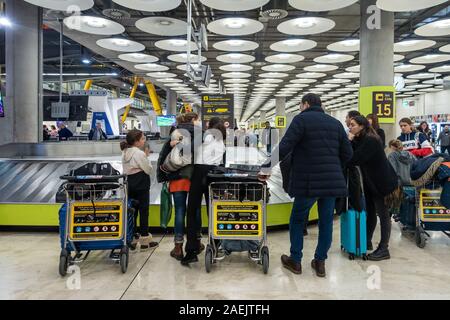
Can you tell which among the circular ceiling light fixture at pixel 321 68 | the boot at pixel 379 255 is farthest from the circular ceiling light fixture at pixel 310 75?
the boot at pixel 379 255

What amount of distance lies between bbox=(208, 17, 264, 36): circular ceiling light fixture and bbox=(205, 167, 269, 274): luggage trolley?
6.52m

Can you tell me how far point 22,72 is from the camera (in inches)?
352

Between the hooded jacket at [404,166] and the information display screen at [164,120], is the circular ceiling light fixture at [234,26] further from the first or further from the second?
the information display screen at [164,120]

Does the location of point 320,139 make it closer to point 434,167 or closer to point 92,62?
point 434,167

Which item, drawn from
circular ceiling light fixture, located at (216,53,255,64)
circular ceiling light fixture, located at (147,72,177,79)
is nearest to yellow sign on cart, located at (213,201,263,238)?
circular ceiling light fixture, located at (216,53,255,64)

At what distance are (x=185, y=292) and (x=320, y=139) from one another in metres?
1.84

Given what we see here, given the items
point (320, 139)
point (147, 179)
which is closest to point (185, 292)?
point (147, 179)

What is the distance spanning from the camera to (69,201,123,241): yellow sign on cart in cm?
345

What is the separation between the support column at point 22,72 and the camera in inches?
350

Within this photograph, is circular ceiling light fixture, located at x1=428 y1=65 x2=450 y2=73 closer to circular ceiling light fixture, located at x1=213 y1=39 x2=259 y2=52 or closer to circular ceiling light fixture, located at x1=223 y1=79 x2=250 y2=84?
circular ceiling light fixture, located at x1=223 y1=79 x2=250 y2=84

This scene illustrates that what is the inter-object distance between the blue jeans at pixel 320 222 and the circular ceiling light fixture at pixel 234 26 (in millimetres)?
6767

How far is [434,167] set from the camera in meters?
4.12

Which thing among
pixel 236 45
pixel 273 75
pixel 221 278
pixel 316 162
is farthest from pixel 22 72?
pixel 273 75

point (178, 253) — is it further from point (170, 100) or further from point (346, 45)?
point (170, 100)
